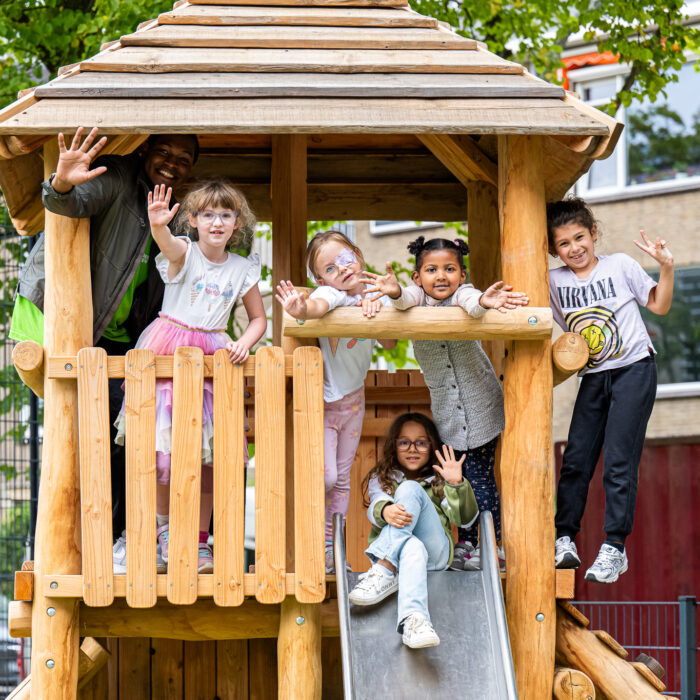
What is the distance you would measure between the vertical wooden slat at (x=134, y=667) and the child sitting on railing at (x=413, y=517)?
78.0 inches

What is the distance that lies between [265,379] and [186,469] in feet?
1.69

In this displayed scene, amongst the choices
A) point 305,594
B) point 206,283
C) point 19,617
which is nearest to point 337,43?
point 206,283

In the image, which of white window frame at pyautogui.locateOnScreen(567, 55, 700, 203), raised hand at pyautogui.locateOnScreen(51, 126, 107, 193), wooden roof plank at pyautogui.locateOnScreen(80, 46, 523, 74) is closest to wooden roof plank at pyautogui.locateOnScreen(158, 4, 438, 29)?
wooden roof plank at pyautogui.locateOnScreen(80, 46, 523, 74)

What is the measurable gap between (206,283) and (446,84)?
143 cm

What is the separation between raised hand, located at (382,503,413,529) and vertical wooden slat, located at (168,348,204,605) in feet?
2.82

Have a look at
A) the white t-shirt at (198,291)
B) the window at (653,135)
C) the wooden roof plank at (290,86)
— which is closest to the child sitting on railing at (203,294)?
the white t-shirt at (198,291)

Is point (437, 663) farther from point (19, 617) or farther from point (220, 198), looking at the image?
point (220, 198)

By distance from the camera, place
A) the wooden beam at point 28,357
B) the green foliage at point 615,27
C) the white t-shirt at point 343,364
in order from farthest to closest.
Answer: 1. the green foliage at point 615,27
2. the white t-shirt at point 343,364
3. the wooden beam at point 28,357

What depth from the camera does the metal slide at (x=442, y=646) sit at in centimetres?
511

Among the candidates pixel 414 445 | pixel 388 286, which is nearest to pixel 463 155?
pixel 388 286

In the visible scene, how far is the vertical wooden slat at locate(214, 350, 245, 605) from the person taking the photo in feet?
17.2

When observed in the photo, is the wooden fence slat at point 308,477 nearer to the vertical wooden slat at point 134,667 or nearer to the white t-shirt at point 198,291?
the white t-shirt at point 198,291

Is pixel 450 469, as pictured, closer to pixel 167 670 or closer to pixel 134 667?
pixel 167 670

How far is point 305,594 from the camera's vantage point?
5262mm
